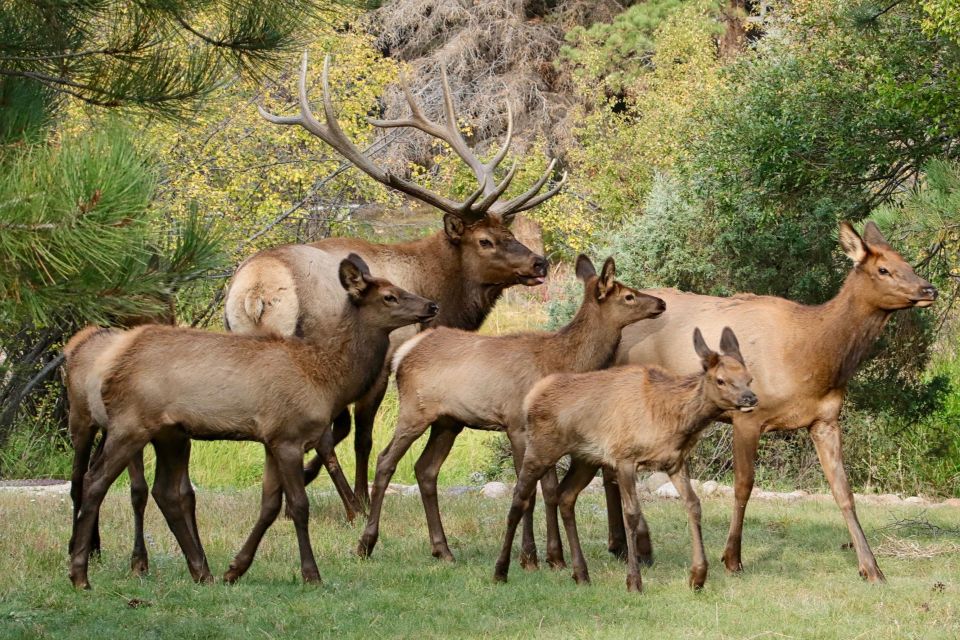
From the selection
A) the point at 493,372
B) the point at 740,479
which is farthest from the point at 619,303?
the point at 740,479

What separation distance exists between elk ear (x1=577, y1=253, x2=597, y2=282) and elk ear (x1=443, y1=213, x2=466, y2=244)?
4.54ft

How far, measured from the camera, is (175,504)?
794cm

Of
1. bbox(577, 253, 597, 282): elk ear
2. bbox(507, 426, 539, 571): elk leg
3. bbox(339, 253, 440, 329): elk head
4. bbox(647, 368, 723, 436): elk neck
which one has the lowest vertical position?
bbox(507, 426, 539, 571): elk leg

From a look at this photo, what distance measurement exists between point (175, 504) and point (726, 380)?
3.37 meters

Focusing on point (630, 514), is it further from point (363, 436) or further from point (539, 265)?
point (363, 436)

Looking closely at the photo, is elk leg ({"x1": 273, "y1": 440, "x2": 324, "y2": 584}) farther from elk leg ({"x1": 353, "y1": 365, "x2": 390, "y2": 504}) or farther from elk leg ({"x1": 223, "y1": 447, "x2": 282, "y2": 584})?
elk leg ({"x1": 353, "y1": 365, "x2": 390, "y2": 504})

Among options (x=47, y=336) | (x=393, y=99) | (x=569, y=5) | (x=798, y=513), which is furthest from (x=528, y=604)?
(x=569, y=5)

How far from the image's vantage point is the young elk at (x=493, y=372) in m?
8.58

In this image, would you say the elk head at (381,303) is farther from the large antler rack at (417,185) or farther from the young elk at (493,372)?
the large antler rack at (417,185)

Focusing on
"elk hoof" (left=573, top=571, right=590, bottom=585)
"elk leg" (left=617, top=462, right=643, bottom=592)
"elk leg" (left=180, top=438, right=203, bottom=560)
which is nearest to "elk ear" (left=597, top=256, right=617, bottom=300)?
"elk leg" (left=617, top=462, right=643, bottom=592)

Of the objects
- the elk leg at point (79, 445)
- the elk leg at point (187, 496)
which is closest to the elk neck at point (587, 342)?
the elk leg at point (187, 496)

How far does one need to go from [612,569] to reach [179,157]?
9886 mm

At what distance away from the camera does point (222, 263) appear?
238 inches

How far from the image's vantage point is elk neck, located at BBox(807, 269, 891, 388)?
28.6 ft
